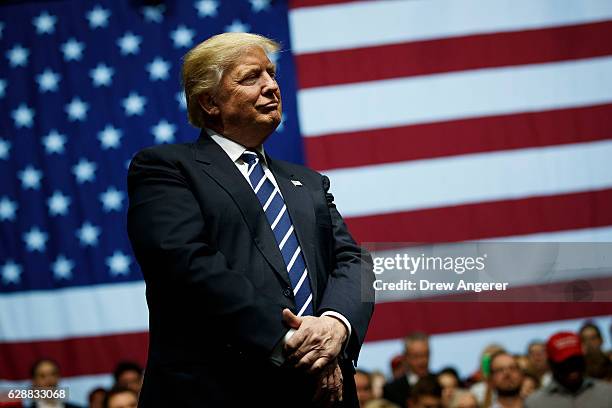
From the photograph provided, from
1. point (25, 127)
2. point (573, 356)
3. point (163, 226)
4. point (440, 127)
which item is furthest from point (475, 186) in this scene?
point (163, 226)

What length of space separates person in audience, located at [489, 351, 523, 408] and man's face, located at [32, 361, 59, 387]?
9.04ft

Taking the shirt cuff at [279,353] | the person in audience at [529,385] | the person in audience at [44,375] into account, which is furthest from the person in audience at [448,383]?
the shirt cuff at [279,353]

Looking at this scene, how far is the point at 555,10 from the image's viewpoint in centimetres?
654

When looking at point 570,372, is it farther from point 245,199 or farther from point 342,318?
point 245,199

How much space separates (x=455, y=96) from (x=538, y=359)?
1.96 meters

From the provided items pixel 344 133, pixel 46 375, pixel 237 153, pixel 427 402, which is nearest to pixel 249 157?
pixel 237 153

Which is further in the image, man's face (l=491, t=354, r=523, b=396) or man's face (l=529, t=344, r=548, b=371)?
man's face (l=529, t=344, r=548, b=371)

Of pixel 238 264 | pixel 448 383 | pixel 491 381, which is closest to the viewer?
pixel 238 264

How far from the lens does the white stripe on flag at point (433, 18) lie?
21.5 ft

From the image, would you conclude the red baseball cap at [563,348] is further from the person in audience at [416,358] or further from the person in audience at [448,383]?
the person in audience at [416,358]

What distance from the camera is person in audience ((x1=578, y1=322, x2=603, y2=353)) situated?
5.76 meters

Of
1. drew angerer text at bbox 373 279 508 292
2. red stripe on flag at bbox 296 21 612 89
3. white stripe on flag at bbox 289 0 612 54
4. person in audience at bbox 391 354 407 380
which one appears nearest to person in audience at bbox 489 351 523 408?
person in audience at bbox 391 354 407 380

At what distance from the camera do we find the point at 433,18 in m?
6.58

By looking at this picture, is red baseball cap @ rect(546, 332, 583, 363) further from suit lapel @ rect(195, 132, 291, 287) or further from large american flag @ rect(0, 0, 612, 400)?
suit lapel @ rect(195, 132, 291, 287)
